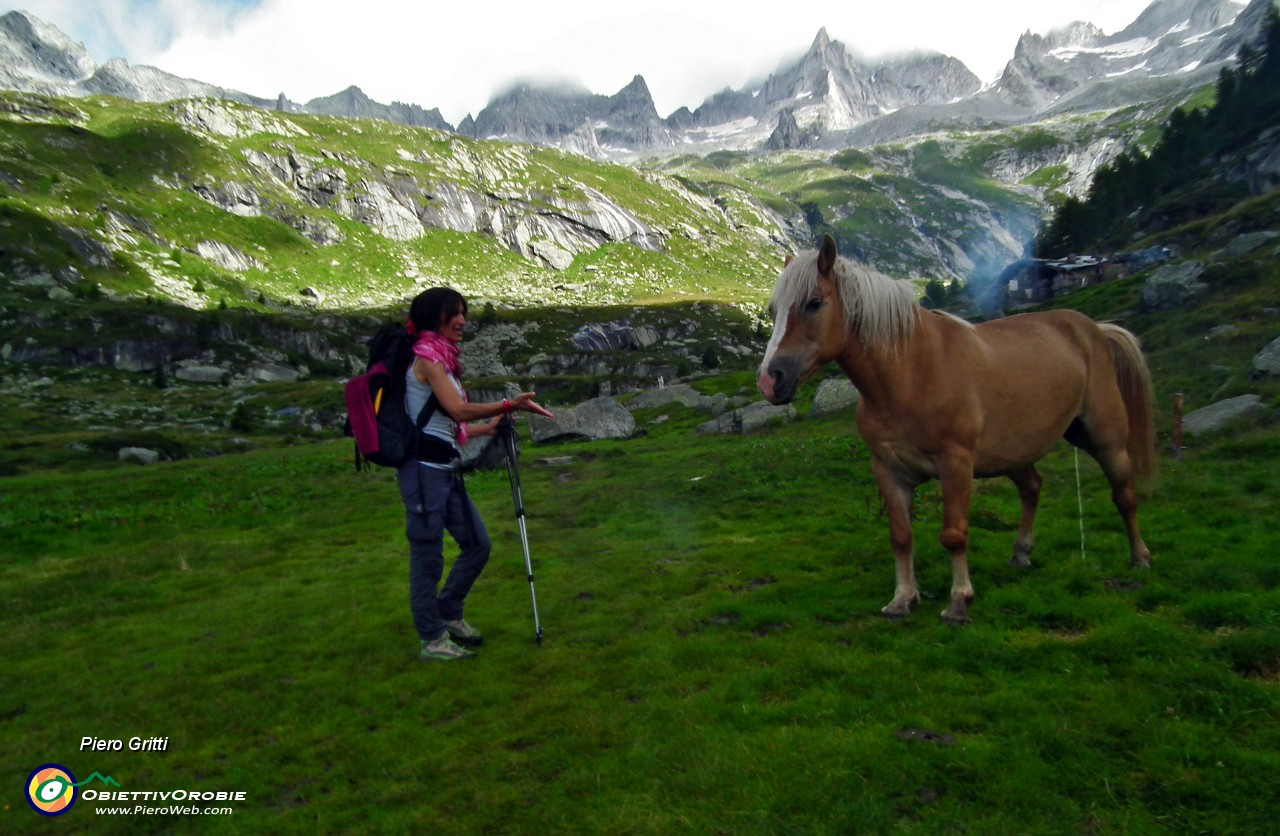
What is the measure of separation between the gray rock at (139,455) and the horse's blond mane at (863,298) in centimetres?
4148

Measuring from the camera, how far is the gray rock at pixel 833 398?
31203mm

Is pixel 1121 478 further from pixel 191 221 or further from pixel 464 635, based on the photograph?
pixel 191 221

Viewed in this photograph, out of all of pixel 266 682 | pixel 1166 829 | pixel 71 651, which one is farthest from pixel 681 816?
pixel 71 651

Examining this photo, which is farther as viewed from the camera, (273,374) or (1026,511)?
(273,374)

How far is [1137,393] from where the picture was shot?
30.7 feet

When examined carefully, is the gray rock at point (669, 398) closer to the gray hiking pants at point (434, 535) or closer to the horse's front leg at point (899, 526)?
the gray hiking pants at point (434, 535)

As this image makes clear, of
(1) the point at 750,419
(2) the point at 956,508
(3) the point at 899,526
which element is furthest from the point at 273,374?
(2) the point at 956,508

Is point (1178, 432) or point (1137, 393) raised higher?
point (1137, 393)

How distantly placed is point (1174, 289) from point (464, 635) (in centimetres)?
4213

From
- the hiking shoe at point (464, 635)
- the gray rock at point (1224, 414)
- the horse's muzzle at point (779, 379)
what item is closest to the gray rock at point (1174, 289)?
the gray rock at point (1224, 414)

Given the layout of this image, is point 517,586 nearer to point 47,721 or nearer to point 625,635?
point 625,635

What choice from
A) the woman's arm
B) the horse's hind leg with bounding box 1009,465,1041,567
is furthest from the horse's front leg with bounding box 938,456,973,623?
the woman's arm

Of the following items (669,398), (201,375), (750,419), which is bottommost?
(750,419)

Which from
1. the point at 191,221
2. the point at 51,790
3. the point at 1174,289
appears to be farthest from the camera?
the point at 191,221
